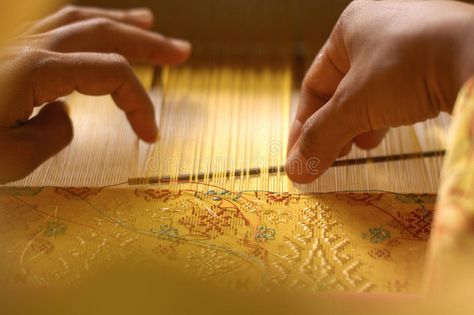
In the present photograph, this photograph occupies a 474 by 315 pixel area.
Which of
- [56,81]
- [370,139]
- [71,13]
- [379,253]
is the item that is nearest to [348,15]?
[370,139]

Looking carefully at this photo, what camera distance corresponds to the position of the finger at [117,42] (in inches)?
40.3

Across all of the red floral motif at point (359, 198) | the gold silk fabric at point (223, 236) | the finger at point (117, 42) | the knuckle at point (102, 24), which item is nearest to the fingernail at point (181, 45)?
the finger at point (117, 42)

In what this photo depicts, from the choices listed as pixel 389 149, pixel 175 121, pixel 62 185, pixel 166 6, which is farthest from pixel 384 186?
pixel 166 6

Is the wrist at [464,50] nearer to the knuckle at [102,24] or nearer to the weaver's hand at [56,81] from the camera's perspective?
the weaver's hand at [56,81]

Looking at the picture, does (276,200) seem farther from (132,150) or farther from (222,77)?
(222,77)

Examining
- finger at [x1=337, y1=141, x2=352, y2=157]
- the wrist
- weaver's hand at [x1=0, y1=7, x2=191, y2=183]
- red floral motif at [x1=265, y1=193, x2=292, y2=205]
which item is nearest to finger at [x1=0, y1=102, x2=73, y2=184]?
weaver's hand at [x1=0, y1=7, x2=191, y2=183]

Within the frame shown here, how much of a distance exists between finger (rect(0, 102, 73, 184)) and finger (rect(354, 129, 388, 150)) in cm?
50

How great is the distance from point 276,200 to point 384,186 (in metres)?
0.18

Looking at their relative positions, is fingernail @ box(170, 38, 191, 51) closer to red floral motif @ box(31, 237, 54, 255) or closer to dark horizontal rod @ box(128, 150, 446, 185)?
dark horizontal rod @ box(128, 150, 446, 185)

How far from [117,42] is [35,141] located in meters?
0.29

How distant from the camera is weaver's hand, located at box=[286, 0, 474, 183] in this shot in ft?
2.30

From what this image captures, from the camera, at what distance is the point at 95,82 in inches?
37.4

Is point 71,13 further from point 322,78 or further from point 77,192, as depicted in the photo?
point 322,78

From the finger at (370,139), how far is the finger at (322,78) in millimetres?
90
